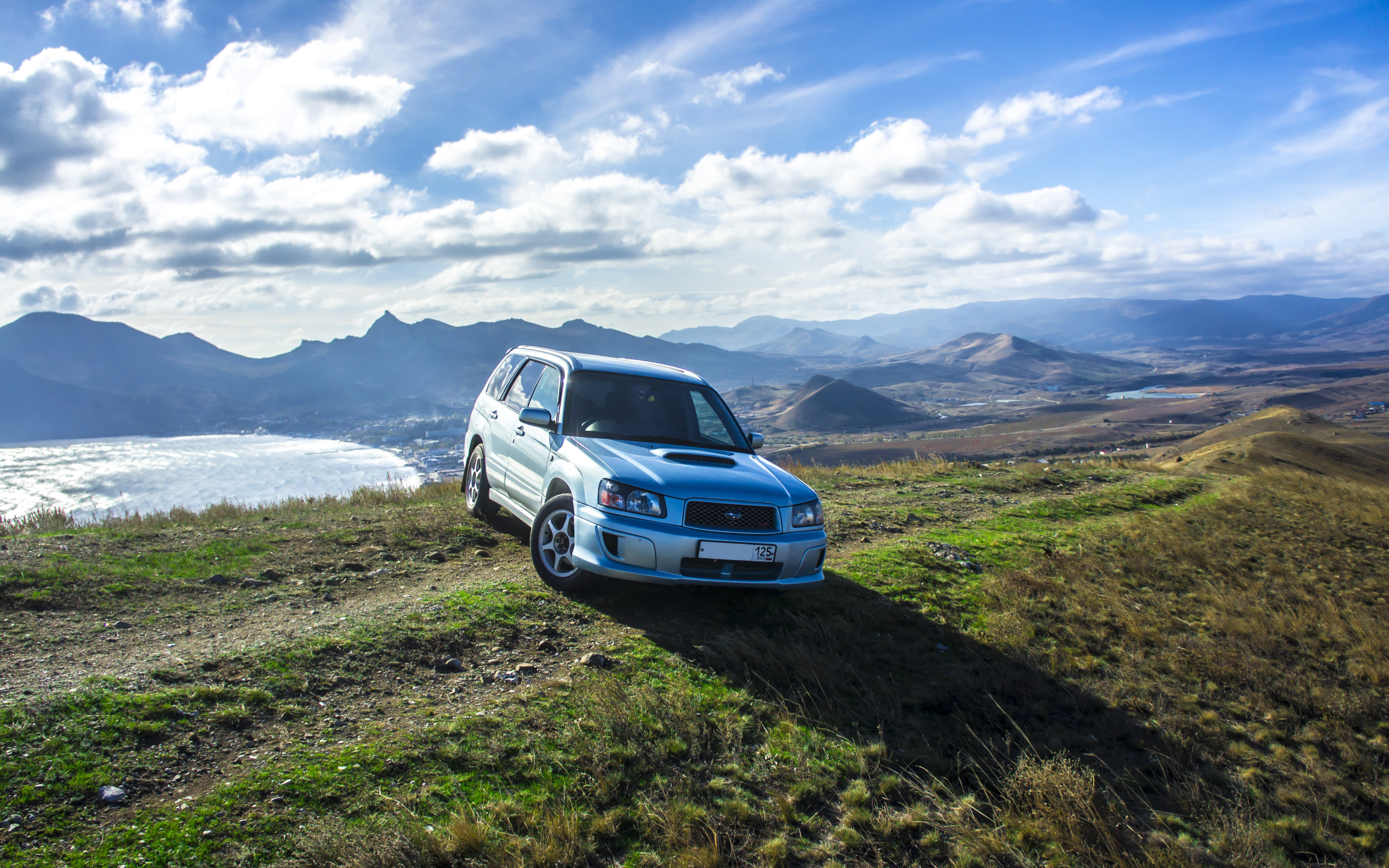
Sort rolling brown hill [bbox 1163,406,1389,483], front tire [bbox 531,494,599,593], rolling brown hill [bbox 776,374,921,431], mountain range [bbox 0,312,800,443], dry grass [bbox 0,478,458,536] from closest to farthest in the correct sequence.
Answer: front tire [bbox 531,494,599,593], dry grass [bbox 0,478,458,536], rolling brown hill [bbox 1163,406,1389,483], mountain range [bbox 0,312,800,443], rolling brown hill [bbox 776,374,921,431]

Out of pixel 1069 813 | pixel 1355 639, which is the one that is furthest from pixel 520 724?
pixel 1355 639

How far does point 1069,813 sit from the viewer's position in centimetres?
312

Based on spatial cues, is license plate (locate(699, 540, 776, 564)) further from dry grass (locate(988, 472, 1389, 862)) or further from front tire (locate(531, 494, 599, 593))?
dry grass (locate(988, 472, 1389, 862))

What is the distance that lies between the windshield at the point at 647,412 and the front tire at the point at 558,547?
0.78 metres

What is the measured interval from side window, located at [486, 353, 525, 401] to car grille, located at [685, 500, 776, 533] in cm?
394

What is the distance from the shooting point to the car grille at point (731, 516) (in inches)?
195

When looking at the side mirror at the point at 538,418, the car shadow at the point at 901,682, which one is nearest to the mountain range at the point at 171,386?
the side mirror at the point at 538,418

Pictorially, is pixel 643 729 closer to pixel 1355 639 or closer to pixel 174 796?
pixel 174 796

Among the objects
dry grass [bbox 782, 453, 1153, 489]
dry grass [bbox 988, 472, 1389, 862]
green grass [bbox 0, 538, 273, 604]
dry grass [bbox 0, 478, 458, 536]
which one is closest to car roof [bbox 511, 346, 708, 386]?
green grass [bbox 0, 538, 273, 604]

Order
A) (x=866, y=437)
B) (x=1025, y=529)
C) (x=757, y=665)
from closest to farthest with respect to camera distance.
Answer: (x=757, y=665), (x=1025, y=529), (x=866, y=437)

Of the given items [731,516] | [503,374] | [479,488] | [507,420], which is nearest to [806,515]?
[731,516]

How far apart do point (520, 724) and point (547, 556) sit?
7.67 feet

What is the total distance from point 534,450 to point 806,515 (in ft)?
9.25

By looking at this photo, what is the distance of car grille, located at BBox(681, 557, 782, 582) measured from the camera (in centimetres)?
486
